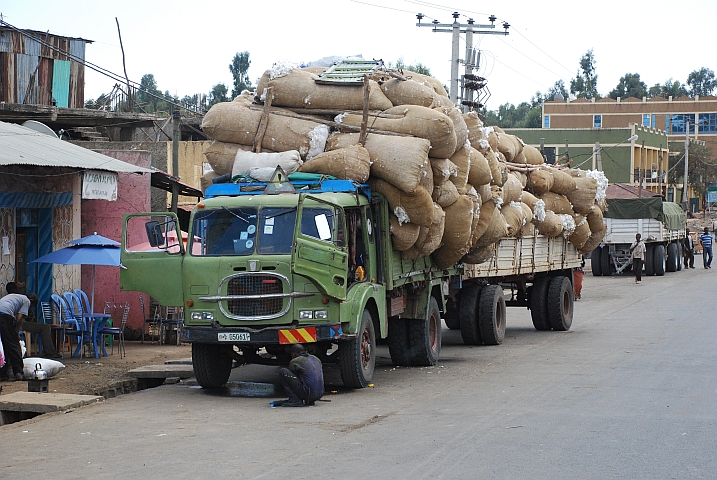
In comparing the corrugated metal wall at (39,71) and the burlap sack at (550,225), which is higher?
the corrugated metal wall at (39,71)

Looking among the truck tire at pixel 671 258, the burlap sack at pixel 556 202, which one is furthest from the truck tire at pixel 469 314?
the truck tire at pixel 671 258

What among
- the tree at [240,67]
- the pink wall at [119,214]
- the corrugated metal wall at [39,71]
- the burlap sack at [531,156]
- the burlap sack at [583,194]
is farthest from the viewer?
the tree at [240,67]

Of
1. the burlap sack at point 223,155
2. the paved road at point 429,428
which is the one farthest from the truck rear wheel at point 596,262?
the burlap sack at point 223,155

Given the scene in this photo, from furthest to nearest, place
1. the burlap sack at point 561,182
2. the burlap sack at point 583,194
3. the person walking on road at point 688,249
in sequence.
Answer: the person walking on road at point 688,249
the burlap sack at point 583,194
the burlap sack at point 561,182

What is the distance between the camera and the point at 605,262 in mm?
38406

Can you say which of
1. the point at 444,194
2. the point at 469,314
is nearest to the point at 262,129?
the point at 444,194

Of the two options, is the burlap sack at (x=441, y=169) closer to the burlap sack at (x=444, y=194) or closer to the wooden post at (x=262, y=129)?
the burlap sack at (x=444, y=194)

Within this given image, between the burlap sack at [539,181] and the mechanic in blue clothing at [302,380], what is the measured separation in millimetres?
9954

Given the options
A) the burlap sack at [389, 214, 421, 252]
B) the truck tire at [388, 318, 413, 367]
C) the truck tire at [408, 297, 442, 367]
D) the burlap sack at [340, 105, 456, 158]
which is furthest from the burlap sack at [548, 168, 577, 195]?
the burlap sack at [389, 214, 421, 252]

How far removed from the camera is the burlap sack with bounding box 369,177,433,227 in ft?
41.0

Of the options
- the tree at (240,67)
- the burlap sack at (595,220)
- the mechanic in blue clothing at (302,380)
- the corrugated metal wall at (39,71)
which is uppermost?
the tree at (240,67)

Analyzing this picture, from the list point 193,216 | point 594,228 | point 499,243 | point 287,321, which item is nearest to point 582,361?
point 499,243

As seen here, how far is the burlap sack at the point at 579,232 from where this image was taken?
21281 mm

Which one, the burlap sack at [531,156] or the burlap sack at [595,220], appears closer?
the burlap sack at [531,156]
